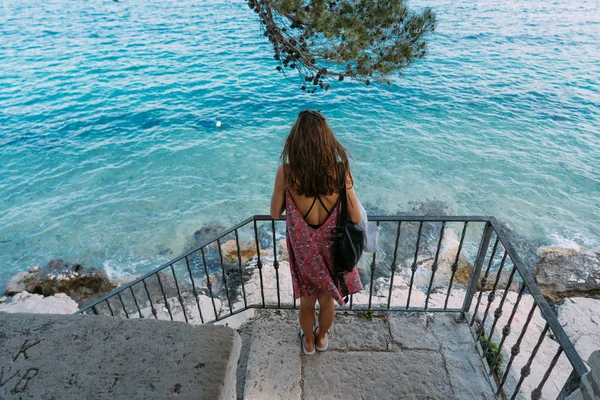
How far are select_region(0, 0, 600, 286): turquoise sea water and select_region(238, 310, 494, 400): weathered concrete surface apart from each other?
5.63 m

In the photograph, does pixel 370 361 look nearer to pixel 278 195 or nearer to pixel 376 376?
pixel 376 376

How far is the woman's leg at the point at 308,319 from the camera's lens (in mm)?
3104

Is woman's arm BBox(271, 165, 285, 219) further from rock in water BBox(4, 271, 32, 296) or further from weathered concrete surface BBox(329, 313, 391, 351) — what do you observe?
rock in water BBox(4, 271, 32, 296)

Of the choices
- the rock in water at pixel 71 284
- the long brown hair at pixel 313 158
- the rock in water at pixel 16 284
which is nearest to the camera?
the long brown hair at pixel 313 158

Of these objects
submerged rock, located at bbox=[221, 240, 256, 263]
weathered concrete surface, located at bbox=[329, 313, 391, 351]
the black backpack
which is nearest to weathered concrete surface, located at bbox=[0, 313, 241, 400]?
the black backpack

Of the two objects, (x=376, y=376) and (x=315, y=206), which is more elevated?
(x=315, y=206)

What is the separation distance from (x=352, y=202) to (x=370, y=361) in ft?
5.69

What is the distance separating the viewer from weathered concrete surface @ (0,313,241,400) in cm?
129

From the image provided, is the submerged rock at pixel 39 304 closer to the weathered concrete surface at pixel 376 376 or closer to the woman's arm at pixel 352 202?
the weathered concrete surface at pixel 376 376

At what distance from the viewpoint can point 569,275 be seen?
7.39 metres

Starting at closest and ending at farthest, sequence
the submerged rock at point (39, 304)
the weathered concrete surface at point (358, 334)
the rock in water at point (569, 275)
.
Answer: the weathered concrete surface at point (358, 334) → the rock in water at point (569, 275) → the submerged rock at point (39, 304)

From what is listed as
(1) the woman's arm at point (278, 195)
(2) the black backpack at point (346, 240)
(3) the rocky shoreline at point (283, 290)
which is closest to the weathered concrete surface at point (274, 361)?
(2) the black backpack at point (346, 240)

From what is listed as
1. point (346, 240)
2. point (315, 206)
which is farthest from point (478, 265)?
point (315, 206)

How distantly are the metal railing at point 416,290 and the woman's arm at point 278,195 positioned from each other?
31cm
